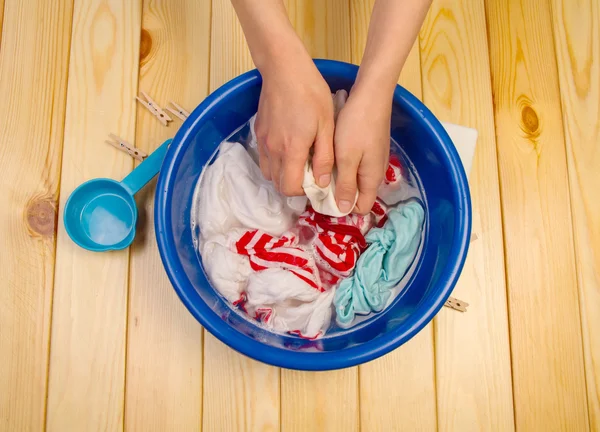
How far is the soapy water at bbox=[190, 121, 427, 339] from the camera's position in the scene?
763mm

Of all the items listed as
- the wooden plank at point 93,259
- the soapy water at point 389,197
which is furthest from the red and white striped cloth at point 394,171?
the wooden plank at point 93,259

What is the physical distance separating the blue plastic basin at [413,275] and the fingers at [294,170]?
5.9 inches

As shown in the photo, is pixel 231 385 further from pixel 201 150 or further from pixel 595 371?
pixel 595 371

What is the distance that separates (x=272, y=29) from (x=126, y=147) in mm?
382

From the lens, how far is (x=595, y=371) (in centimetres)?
85

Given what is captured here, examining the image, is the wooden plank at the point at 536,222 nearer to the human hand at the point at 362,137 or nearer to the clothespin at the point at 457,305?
the clothespin at the point at 457,305

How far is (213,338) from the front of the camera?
2.67ft

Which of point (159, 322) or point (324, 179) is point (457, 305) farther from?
point (159, 322)

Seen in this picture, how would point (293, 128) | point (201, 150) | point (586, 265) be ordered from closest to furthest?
point (293, 128) < point (201, 150) < point (586, 265)

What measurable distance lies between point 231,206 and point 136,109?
25 cm

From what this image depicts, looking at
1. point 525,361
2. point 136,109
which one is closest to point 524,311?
point 525,361

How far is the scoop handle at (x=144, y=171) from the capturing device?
31.0 inches

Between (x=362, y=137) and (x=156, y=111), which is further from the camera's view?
(x=156, y=111)

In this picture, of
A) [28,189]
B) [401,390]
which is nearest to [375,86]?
[401,390]
